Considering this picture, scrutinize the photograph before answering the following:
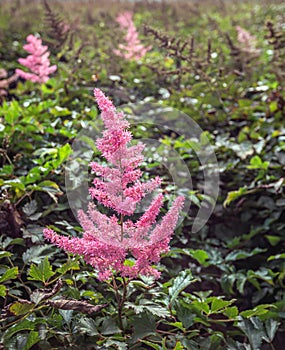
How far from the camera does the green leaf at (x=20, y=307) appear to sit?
1446 millimetres

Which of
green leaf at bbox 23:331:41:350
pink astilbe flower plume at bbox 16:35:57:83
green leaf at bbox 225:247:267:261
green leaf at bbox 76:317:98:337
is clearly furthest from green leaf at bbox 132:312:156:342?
pink astilbe flower plume at bbox 16:35:57:83

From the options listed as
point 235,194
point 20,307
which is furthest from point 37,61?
point 20,307

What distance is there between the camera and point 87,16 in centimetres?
587

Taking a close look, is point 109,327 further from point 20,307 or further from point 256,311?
point 256,311

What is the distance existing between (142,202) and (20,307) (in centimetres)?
85

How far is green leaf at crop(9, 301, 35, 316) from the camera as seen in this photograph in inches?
56.9

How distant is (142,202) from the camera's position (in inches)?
85.7

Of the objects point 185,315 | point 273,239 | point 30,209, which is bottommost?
point 273,239

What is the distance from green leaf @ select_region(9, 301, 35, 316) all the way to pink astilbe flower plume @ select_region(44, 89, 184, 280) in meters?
0.21

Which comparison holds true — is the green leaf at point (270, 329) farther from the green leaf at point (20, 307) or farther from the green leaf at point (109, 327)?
the green leaf at point (20, 307)

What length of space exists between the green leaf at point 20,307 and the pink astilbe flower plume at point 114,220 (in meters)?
0.21

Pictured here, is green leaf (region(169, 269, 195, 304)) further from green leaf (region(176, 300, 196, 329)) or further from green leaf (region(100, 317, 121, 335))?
green leaf (region(100, 317, 121, 335))

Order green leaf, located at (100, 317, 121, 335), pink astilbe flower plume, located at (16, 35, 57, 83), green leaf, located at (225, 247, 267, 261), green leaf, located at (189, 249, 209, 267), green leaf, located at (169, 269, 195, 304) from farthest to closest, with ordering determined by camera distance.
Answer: pink astilbe flower plume, located at (16, 35, 57, 83), green leaf, located at (225, 247, 267, 261), green leaf, located at (189, 249, 209, 267), green leaf, located at (169, 269, 195, 304), green leaf, located at (100, 317, 121, 335)

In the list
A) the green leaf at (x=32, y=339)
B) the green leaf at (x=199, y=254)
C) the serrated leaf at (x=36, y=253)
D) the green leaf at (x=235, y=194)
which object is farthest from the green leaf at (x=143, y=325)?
the green leaf at (x=235, y=194)
